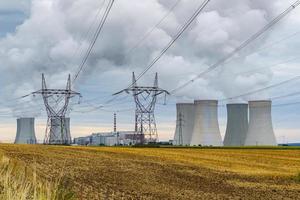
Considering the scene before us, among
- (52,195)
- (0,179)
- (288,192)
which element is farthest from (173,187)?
(52,195)

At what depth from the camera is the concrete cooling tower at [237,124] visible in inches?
4368

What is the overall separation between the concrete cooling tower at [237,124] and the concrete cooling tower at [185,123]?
1326 cm

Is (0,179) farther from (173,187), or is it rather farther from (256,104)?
(256,104)

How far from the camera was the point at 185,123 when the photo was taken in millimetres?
127938

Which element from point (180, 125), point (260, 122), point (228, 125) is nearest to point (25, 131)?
point (180, 125)

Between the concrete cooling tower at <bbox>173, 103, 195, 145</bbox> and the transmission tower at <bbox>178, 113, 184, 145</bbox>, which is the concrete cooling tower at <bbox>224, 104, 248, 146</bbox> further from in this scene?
the concrete cooling tower at <bbox>173, 103, 195, 145</bbox>

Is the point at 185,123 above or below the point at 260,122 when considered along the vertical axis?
above

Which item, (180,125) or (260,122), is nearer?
(260,122)

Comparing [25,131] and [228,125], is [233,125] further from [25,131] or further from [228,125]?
[25,131]

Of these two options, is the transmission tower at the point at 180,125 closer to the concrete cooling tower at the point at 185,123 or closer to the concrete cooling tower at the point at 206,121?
the concrete cooling tower at the point at 185,123

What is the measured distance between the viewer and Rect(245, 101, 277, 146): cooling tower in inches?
3799

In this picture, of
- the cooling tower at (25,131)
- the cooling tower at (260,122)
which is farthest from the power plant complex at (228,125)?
the cooling tower at (25,131)

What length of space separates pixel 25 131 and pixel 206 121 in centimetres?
7509

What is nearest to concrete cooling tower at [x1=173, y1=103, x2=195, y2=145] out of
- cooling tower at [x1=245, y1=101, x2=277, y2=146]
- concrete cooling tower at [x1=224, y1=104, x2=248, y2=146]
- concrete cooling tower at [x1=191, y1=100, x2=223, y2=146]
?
concrete cooling tower at [x1=224, y1=104, x2=248, y2=146]
